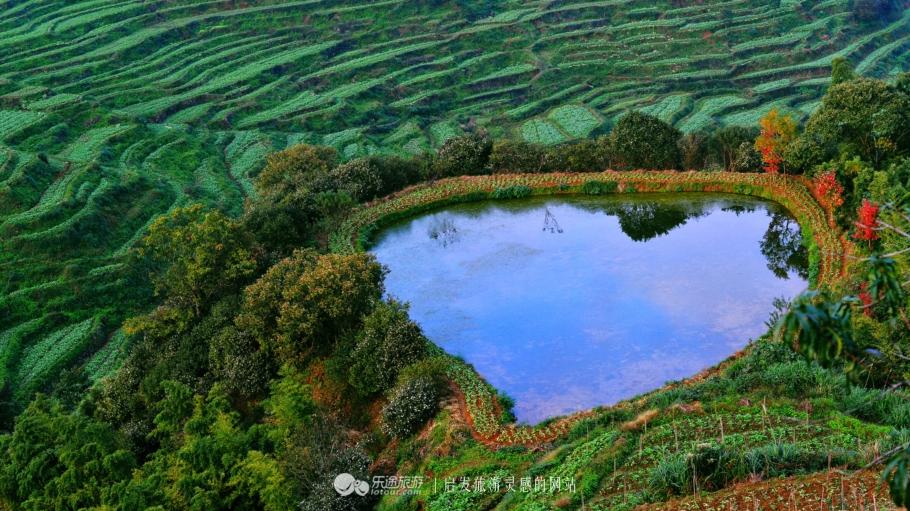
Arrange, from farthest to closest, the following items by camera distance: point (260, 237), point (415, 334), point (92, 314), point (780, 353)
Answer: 1. point (92, 314)
2. point (260, 237)
3. point (415, 334)
4. point (780, 353)

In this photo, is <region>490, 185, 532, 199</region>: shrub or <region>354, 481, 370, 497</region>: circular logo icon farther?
<region>490, 185, 532, 199</region>: shrub

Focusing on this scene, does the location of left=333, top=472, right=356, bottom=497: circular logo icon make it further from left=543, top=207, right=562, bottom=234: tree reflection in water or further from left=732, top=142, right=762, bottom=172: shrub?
left=732, top=142, right=762, bottom=172: shrub

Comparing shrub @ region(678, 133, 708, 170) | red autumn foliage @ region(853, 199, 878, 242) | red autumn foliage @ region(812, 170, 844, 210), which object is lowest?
red autumn foliage @ region(853, 199, 878, 242)

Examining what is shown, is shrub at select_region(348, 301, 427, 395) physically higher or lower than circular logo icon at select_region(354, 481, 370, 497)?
higher

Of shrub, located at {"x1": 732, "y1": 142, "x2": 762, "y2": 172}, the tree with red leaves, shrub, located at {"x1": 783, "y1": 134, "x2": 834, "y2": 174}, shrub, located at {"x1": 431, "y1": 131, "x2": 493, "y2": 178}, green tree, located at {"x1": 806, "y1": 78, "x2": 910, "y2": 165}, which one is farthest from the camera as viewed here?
shrub, located at {"x1": 431, "y1": 131, "x2": 493, "y2": 178}

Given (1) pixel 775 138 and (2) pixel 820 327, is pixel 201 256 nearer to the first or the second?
(1) pixel 775 138

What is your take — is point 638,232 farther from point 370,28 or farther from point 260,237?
point 370,28

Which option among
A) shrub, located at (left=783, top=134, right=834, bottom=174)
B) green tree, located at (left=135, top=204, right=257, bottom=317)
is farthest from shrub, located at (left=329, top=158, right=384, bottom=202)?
shrub, located at (left=783, top=134, right=834, bottom=174)

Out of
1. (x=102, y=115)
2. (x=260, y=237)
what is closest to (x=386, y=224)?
(x=260, y=237)
